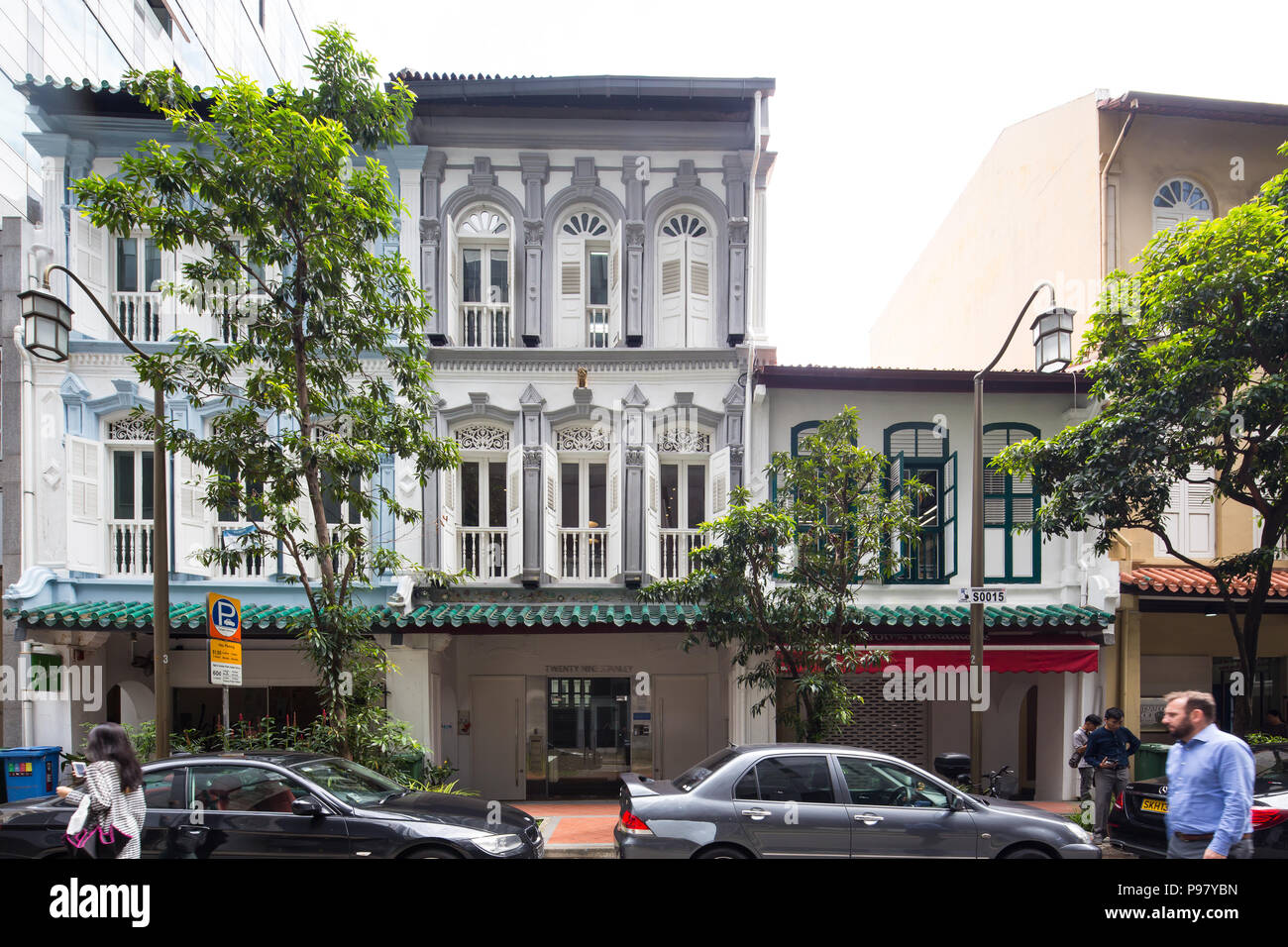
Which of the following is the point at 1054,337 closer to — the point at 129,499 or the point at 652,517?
the point at 652,517

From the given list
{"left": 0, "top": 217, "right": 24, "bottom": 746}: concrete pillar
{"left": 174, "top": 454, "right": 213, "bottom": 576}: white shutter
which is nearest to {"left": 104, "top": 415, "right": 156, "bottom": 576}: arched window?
{"left": 174, "top": 454, "right": 213, "bottom": 576}: white shutter

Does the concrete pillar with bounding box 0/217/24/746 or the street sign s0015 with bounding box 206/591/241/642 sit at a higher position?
the concrete pillar with bounding box 0/217/24/746

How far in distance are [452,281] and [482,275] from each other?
583mm

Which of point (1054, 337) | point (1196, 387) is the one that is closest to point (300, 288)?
point (1054, 337)

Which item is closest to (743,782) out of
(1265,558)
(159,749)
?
(159,749)

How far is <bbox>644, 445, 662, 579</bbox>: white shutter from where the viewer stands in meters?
12.6

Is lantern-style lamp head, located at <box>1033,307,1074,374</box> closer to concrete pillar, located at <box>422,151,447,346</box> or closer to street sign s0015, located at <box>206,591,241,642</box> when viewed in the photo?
concrete pillar, located at <box>422,151,447,346</box>

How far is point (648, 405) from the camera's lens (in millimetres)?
12859

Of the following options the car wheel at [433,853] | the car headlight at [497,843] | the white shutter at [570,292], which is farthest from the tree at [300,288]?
the white shutter at [570,292]

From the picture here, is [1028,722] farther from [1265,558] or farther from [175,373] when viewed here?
[175,373]

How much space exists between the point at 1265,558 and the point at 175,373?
42.4ft

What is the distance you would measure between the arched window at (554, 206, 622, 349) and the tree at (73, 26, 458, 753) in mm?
4323

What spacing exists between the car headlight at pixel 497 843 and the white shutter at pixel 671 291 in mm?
8322
